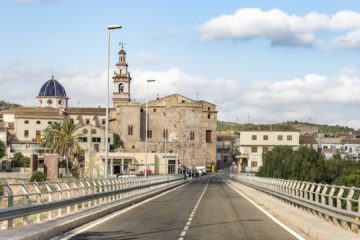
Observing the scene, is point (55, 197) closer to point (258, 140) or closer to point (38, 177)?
point (38, 177)

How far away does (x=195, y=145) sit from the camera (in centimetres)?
19825

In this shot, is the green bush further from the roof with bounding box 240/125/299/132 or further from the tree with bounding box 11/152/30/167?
the roof with bounding box 240/125/299/132

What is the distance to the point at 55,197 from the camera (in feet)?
110

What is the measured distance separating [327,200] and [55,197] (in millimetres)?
13001

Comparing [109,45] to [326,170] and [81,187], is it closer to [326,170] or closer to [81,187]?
[81,187]

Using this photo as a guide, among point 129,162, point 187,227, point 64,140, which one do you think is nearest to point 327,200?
point 187,227

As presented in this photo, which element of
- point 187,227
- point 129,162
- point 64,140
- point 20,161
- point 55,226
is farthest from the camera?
point 20,161

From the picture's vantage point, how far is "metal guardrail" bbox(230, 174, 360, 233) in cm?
2056

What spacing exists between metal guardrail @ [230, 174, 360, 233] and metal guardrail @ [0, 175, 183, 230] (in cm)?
897

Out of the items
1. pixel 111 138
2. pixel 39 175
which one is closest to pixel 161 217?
pixel 39 175

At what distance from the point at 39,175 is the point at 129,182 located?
72.6 meters

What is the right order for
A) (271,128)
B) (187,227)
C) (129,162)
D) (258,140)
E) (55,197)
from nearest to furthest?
(187,227) → (55,197) → (129,162) → (258,140) → (271,128)

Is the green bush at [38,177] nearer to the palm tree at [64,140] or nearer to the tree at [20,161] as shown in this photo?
the palm tree at [64,140]

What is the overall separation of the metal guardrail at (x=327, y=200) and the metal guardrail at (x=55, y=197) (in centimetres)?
897
